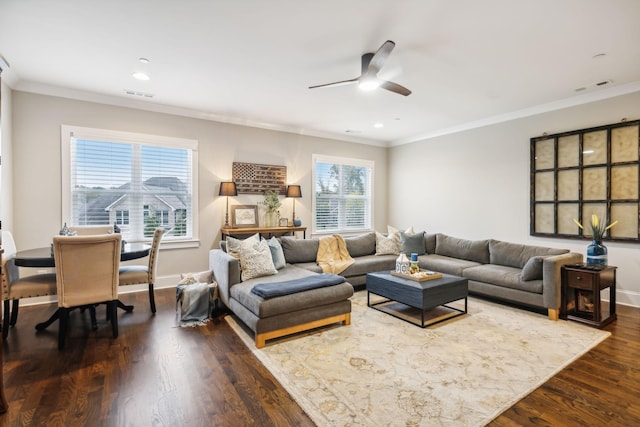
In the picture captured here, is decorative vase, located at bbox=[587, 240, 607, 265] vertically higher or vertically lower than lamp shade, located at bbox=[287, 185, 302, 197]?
lower

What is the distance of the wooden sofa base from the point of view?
2821 millimetres

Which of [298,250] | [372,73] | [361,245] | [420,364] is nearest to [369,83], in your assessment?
[372,73]

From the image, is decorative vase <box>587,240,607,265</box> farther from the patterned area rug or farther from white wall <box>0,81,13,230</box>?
white wall <box>0,81,13,230</box>

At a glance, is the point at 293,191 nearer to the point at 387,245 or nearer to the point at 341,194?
the point at 341,194

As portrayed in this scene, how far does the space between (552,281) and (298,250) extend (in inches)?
121

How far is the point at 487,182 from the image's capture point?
555 centimetres

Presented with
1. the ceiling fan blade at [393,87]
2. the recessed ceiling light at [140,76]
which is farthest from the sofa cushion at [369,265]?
the recessed ceiling light at [140,76]

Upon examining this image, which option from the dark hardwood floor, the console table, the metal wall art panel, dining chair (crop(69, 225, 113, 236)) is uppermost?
the metal wall art panel

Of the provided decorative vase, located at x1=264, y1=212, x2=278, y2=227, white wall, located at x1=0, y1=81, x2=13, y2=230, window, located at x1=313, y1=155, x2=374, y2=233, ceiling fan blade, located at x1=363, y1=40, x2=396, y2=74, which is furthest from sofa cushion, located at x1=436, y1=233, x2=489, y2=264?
white wall, located at x1=0, y1=81, x2=13, y2=230

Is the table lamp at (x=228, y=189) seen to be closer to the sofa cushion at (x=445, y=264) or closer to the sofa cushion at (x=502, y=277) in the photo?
the sofa cushion at (x=445, y=264)

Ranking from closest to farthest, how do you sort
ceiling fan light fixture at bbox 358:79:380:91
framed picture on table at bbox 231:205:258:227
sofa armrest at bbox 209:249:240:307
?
ceiling fan light fixture at bbox 358:79:380:91 < sofa armrest at bbox 209:249:240:307 < framed picture on table at bbox 231:205:258:227

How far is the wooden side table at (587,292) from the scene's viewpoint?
332 centimetres

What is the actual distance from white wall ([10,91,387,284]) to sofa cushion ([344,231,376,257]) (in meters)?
1.38

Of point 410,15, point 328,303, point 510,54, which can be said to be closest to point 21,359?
point 328,303
